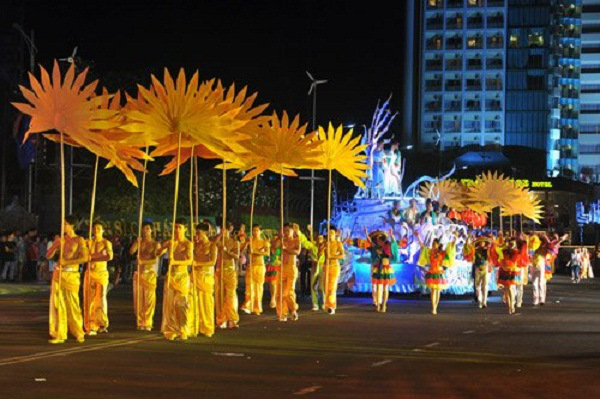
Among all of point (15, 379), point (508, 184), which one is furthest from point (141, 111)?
point (508, 184)

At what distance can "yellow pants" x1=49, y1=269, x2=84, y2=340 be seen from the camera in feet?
52.9

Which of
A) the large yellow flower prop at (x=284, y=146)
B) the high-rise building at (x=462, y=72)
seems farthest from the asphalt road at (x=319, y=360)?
the high-rise building at (x=462, y=72)

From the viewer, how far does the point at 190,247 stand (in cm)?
1748

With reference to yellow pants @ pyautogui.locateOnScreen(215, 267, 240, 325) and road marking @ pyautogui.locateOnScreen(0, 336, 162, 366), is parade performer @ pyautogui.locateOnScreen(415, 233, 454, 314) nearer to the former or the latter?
yellow pants @ pyautogui.locateOnScreen(215, 267, 240, 325)

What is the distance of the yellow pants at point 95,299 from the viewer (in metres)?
17.7

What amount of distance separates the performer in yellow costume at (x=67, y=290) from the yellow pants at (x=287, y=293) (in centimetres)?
562

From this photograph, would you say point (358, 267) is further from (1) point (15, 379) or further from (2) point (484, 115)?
(2) point (484, 115)

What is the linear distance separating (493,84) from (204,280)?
118337mm

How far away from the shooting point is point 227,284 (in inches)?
776

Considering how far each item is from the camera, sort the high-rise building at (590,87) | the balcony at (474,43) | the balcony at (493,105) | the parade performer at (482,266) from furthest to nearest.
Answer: the high-rise building at (590,87), the balcony at (474,43), the balcony at (493,105), the parade performer at (482,266)

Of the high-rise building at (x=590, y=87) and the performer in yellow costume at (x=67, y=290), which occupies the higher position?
the high-rise building at (x=590, y=87)

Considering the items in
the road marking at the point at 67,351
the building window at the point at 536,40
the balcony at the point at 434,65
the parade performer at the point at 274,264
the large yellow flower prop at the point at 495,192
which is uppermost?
the building window at the point at 536,40

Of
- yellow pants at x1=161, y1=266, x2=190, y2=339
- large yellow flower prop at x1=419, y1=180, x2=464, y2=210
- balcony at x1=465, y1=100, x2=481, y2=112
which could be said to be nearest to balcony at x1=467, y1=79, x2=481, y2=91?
balcony at x1=465, y1=100, x2=481, y2=112

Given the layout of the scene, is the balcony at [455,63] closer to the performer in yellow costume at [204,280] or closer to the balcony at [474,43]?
the balcony at [474,43]
